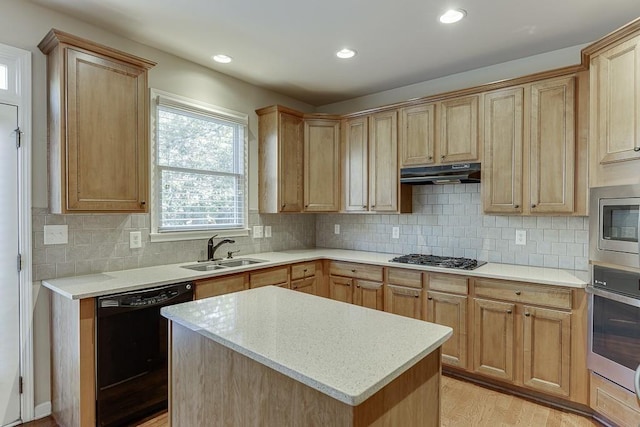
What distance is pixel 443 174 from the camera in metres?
3.21

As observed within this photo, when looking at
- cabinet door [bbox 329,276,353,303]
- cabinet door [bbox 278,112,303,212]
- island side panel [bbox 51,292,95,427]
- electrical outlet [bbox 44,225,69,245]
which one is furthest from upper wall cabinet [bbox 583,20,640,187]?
electrical outlet [bbox 44,225,69,245]

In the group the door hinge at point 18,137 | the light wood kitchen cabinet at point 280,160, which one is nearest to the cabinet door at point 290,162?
the light wood kitchen cabinet at point 280,160

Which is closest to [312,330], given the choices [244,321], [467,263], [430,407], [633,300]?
[244,321]

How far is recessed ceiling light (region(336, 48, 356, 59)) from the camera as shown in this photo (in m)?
3.06

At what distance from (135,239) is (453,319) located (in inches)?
105

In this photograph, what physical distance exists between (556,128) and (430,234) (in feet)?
4.84

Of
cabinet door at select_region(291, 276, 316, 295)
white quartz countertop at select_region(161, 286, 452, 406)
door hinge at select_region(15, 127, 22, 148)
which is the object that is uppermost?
door hinge at select_region(15, 127, 22, 148)

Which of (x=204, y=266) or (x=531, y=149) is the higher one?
(x=531, y=149)

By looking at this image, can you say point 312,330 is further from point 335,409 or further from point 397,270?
point 397,270

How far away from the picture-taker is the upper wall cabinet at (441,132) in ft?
10.3

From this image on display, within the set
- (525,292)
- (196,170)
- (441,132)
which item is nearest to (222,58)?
(196,170)

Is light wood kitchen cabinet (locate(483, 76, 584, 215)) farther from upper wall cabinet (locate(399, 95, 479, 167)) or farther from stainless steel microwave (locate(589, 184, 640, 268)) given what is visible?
stainless steel microwave (locate(589, 184, 640, 268))

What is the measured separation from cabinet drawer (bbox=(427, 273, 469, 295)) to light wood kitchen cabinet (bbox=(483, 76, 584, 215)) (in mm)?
648

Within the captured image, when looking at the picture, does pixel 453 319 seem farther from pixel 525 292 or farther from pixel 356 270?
pixel 356 270
